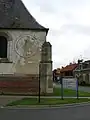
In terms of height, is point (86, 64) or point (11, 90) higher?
point (86, 64)

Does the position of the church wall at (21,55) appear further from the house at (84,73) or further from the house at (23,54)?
the house at (84,73)

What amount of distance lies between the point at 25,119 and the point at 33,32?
62.9 feet

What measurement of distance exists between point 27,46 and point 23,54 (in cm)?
92

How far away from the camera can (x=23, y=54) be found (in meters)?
30.8

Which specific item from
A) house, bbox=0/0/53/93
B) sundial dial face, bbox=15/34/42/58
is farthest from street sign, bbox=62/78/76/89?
sundial dial face, bbox=15/34/42/58

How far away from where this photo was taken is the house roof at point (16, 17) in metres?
31.7

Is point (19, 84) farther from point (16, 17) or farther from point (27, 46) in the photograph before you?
point (16, 17)

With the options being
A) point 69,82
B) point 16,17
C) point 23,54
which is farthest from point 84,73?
point 69,82

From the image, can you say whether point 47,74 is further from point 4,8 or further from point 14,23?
point 4,8

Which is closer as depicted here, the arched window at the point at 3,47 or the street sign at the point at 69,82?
the street sign at the point at 69,82

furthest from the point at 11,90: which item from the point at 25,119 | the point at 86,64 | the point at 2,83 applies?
the point at 86,64

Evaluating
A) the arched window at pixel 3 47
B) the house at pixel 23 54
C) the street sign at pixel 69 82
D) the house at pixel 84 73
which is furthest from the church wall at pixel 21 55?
the house at pixel 84 73

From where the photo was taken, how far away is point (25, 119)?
13086 millimetres

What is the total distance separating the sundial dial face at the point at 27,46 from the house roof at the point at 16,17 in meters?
1.18
